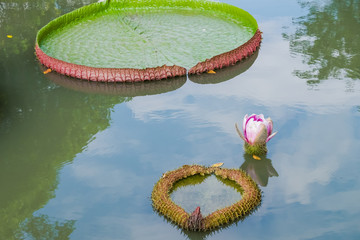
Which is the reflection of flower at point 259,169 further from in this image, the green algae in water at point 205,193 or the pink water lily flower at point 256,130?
the green algae in water at point 205,193

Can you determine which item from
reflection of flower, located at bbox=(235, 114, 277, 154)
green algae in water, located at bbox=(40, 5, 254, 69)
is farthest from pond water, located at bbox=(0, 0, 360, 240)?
green algae in water, located at bbox=(40, 5, 254, 69)

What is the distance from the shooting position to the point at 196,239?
392 centimetres

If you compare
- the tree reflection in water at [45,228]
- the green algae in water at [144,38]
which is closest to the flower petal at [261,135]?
the tree reflection in water at [45,228]

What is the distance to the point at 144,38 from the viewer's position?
6.86 metres

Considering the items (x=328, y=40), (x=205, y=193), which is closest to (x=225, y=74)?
(x=328, y=40)

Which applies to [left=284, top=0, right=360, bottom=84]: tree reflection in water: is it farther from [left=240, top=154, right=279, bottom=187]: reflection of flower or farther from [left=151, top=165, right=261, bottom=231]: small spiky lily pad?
[left=151, top=165, right=261, bottom=231]: small spiky lily pad

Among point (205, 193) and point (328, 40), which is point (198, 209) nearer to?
point (205, 193)

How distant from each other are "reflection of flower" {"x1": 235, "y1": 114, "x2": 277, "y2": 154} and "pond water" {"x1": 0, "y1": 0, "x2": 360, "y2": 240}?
0.11 m

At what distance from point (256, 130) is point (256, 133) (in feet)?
0.15

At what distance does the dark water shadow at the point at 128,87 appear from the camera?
601cm

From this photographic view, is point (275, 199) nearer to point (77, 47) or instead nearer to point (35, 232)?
point (35, 232)

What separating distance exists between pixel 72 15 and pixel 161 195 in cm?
394

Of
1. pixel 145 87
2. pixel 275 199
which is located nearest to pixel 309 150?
pixel 275 199

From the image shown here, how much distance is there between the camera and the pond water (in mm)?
4141
